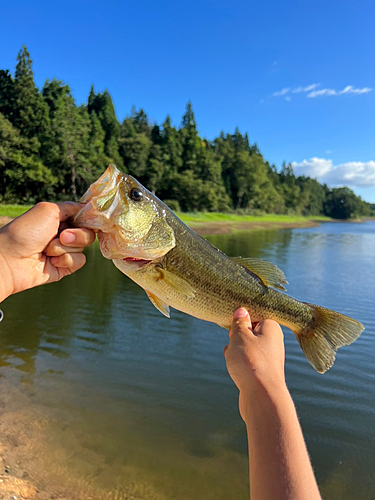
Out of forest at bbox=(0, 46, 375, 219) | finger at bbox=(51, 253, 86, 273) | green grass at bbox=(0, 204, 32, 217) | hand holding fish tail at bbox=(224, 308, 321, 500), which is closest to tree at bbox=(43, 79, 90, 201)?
Answer: forest at bbox=(0, 46, 375, 219)

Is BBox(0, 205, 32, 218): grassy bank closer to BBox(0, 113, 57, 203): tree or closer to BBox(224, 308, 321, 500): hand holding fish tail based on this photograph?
BBox(0, 113, 57, 203): tree

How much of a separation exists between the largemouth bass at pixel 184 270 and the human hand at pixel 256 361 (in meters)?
0.53

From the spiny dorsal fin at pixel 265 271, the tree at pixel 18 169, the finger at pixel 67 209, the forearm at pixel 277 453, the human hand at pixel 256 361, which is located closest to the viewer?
the forearm at pixel 277 453

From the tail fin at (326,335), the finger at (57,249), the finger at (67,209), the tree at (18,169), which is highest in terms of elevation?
the tree at (18,169)

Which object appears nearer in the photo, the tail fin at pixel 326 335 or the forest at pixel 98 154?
the tail fin at pixel 326 335

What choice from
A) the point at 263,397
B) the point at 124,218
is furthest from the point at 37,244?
the point at 263,397

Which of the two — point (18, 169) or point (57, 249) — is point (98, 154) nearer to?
point (18, 169)

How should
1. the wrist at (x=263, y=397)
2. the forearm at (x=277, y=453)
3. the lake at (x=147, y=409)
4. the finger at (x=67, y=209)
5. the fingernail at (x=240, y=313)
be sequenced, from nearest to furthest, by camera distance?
the forearm at (x=277, y=453)
the wrist at (x=263, y=397)
the finger at (x=67, y=209)
the fingernail at (x=240, y=313)
the lake at (x=147, y=409)

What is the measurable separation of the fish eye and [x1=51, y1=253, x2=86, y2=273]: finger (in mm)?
677

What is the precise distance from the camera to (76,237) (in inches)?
101

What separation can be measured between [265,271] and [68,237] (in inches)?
74.6

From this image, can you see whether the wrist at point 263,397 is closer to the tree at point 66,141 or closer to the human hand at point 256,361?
the human hand at point 256,361

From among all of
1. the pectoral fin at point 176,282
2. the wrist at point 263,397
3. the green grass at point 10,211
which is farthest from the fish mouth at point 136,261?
the green grass at point 10,211

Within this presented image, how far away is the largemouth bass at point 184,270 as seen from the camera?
257cm
